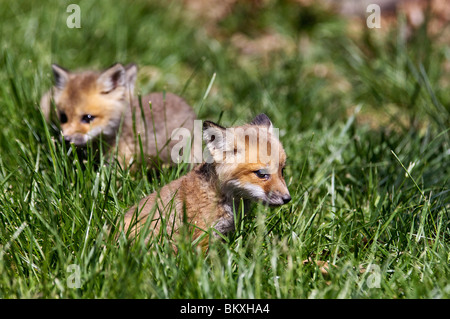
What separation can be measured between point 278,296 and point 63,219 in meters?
1.76

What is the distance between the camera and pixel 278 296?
3.43 m

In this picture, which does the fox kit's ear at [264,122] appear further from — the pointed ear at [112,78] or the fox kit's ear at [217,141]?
the pointed ear at [112,78]

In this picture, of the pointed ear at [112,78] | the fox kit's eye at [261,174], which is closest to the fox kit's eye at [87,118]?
the pointed ear at [112,78]

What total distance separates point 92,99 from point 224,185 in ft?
7.95

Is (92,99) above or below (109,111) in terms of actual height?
above

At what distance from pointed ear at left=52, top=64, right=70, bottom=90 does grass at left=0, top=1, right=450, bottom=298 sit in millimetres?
286

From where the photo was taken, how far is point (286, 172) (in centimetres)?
549

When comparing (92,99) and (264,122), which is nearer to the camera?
(264,122)

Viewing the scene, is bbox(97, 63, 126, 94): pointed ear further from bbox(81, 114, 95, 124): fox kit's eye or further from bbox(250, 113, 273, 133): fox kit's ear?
bbox(250, 113, 273, 133): fox kit's ear

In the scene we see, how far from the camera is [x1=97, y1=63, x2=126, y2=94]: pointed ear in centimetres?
606

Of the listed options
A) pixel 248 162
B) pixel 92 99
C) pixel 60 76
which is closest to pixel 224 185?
pixel 248 162

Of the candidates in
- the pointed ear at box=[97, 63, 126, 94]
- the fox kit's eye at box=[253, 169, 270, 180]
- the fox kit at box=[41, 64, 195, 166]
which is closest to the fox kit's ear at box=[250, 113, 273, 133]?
the fox kit's eye at box=[253, 169, 270, 180]

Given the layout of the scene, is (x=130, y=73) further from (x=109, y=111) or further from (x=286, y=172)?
(x=286, y=172)

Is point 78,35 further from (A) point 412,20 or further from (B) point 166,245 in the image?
(A) point 412,20
